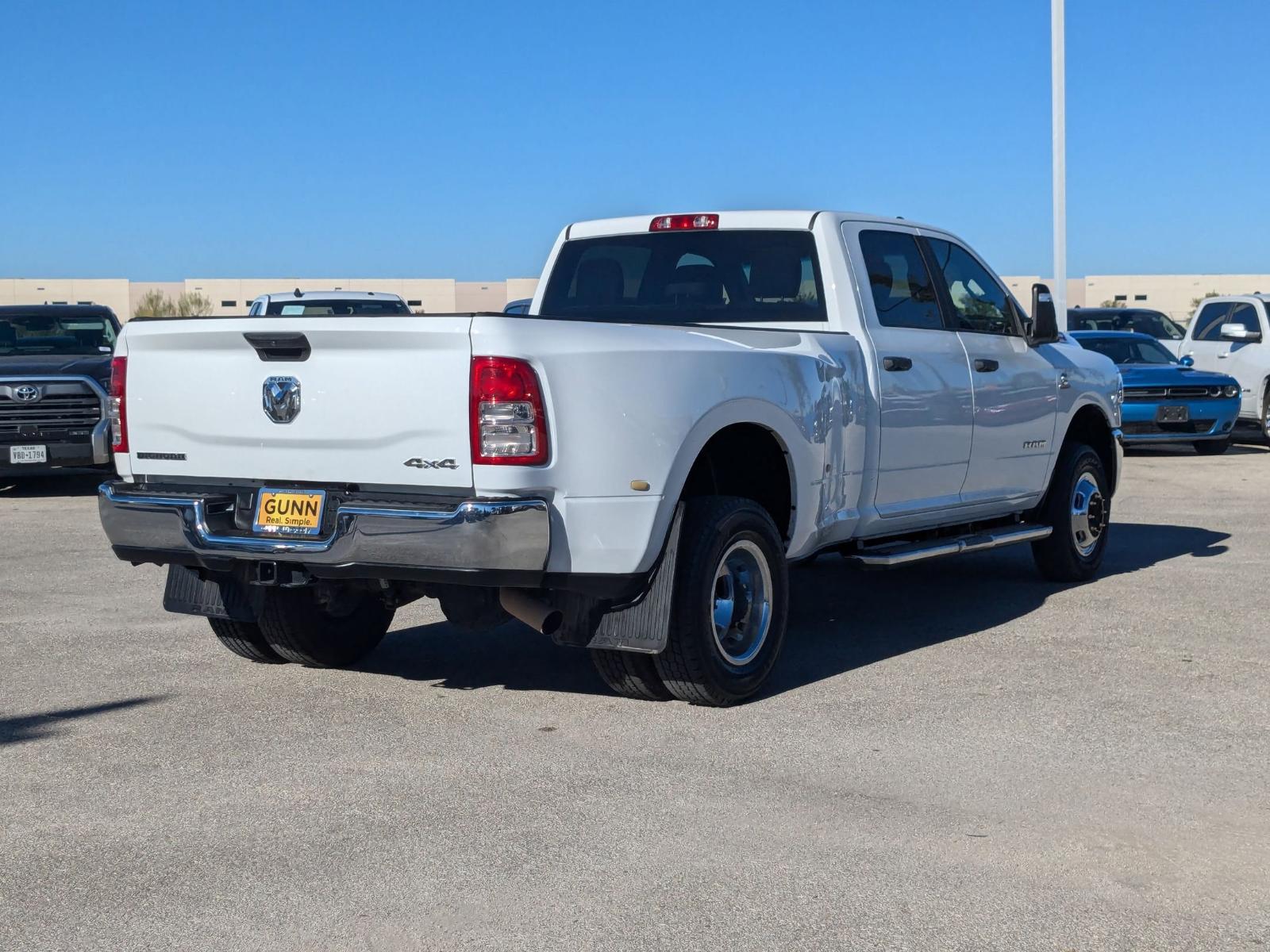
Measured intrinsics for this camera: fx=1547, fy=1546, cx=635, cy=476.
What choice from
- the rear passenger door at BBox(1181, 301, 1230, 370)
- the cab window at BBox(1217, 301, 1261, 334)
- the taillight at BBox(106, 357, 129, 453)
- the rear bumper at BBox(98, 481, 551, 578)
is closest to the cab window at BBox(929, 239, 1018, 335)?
the rear bumper at BBox(98, 481, 551, 578)

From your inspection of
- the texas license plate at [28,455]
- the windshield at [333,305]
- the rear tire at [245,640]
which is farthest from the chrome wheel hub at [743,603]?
the windshield at [333,305]

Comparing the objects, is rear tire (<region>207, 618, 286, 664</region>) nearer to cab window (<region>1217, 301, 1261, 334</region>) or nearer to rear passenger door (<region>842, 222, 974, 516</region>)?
rear passenger door (<region>842, 222, 974, 516</region>)

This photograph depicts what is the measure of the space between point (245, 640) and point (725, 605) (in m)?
2.23

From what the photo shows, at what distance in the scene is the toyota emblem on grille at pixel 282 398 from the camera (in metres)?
5.60

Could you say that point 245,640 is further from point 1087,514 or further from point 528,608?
point 1087,514

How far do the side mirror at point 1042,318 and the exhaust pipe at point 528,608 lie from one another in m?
3.89

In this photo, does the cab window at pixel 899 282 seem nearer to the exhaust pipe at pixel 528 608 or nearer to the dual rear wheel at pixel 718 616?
the dual rear wheel at pixel 718 616

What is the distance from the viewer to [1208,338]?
21344 millimetres

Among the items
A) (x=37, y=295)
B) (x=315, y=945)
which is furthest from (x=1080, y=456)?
(x=37, y=295)

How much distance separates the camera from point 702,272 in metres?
7.57

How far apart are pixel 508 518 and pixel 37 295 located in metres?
85.5

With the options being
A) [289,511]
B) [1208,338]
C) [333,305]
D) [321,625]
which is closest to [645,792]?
[289,511]

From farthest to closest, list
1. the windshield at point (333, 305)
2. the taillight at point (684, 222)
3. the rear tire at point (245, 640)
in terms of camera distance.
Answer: the windshield at point (333, 305) < the taillight at point (684, 222) < the rear tire at point (245, 640)

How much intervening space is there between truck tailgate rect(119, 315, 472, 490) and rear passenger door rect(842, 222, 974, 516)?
8.28ft
